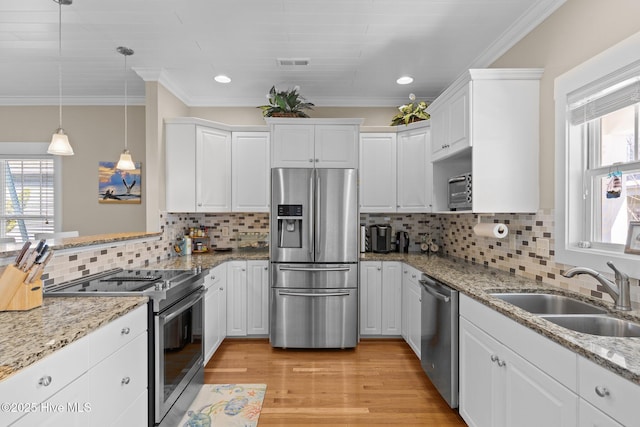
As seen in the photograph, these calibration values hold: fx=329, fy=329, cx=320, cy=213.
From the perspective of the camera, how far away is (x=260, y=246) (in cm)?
406

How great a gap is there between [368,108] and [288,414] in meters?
3.30

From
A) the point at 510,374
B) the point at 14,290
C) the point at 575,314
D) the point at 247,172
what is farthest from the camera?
the point at 247,172

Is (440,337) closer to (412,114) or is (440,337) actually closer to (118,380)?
(118,380)

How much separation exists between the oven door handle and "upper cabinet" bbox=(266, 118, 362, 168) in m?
1.48

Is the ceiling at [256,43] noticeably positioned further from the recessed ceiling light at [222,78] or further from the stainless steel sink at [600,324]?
the stainless steel sink at [600,324]

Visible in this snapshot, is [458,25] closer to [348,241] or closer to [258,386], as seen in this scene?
[348,241]

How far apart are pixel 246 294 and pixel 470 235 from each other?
90.4 inches

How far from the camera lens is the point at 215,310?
121 inches

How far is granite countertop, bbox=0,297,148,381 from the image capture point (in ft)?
3.25

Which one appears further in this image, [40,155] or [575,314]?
[40,155]

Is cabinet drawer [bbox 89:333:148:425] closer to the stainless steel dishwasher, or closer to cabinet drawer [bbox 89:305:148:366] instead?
cabinet drawer [bbox 89:305:148:366]

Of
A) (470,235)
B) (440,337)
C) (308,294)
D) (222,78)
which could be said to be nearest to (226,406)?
(308,294)

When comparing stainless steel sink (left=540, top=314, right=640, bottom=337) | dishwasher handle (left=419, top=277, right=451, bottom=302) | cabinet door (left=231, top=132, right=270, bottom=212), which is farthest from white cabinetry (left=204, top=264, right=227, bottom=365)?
stainless steel sink (left=540, top=314, right=640, bottom=337)

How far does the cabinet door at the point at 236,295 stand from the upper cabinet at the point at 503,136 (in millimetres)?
2287
